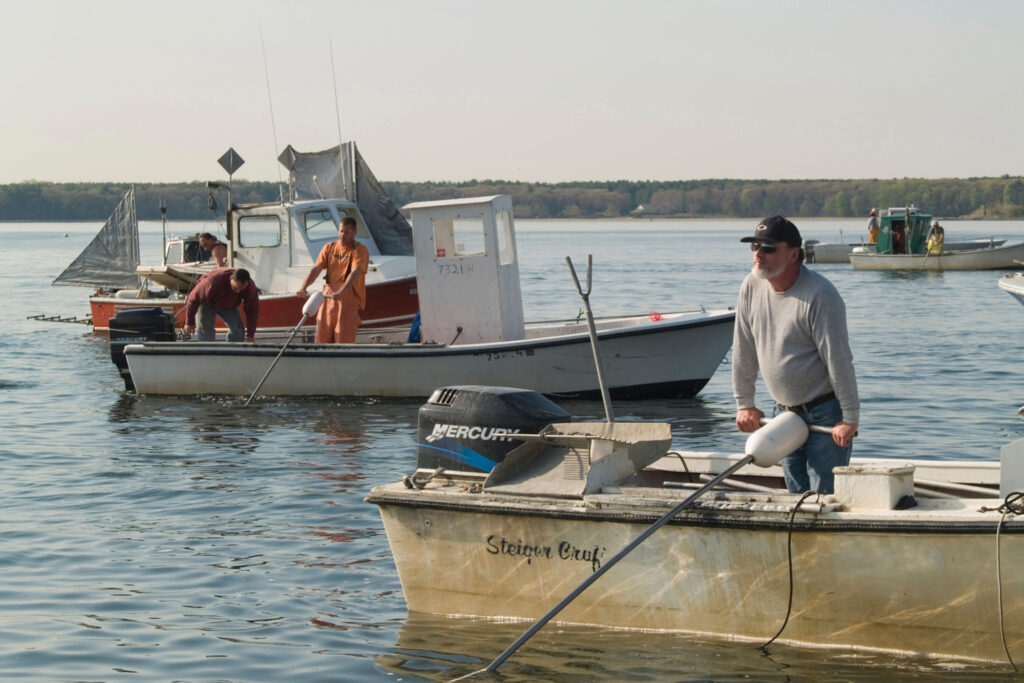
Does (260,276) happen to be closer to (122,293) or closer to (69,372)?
(69,372)

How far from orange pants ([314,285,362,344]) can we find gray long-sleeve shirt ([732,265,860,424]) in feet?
31.1

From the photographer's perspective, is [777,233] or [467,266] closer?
[777,233]

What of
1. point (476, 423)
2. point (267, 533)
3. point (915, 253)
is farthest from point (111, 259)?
point (915, 253)

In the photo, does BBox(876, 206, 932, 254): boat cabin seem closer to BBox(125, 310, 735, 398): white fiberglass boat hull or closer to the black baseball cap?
BBox(125, 310, 735, 398): white fiberglass boat hull

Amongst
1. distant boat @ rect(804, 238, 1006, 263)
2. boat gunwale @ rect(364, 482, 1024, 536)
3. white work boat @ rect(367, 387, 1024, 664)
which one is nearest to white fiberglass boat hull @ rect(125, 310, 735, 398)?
white work boat @ rect(367, 387, 1024, 664)

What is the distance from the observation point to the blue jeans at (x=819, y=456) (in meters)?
6.13

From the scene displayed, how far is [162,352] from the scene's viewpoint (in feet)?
52.9

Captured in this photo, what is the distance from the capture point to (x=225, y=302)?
1614 cm

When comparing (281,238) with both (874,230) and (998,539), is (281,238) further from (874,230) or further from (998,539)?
(874,230)

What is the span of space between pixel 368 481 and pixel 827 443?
5.68m

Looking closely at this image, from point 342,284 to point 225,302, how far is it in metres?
1.82

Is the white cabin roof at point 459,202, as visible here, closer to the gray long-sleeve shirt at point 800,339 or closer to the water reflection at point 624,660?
the water reflection at point 624,660

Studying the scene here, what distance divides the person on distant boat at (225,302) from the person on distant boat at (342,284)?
Answer: 2.21 feet

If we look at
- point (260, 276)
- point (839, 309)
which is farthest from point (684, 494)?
point (260, 276)
